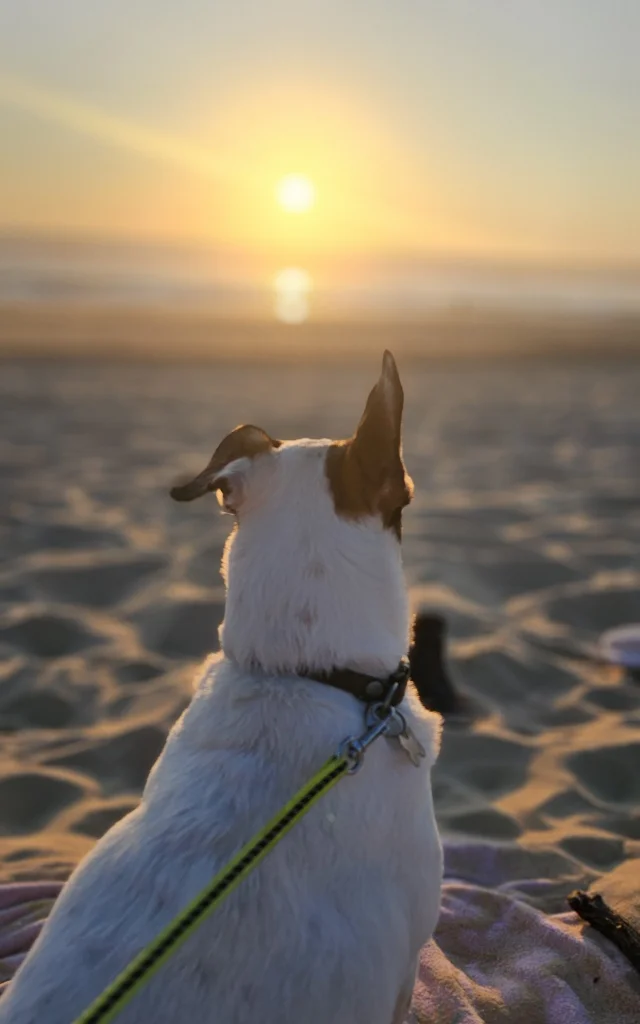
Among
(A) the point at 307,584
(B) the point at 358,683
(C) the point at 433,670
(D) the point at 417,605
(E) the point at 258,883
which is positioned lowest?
(C) the point at 433,670

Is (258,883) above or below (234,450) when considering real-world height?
below

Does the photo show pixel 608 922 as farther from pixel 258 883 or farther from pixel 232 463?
pixel 232 463

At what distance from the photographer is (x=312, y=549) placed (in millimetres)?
2324

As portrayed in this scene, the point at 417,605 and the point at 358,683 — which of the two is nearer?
the point at 358,683

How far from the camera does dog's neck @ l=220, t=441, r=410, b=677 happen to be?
91.3 inches

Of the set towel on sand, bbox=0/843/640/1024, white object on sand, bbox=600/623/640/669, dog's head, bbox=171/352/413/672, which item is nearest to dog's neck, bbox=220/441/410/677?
dog's head, bbox=171/352/413/672

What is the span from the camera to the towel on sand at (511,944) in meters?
2.84

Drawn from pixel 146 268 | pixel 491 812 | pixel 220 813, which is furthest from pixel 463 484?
pixel 146 268

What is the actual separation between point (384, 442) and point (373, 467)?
0.09 m

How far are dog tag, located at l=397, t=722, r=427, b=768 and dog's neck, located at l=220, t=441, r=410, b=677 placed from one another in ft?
0.52

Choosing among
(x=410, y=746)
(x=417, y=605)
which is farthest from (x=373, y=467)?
(x=417, y=605)

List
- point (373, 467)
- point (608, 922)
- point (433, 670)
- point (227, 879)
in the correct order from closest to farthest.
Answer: point (227, 879) → point (373, 467) → point (608, 922) → point (433, 670)

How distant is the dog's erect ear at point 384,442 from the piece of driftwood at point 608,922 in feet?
5.39

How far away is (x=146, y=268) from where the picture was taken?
35062mm
